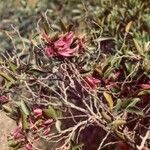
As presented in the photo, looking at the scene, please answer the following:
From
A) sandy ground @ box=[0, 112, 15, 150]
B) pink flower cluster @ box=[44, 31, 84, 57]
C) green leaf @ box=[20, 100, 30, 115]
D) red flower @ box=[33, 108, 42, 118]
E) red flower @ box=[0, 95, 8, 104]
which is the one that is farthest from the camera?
sandy ground @ box=[0, 112, 15, 150]

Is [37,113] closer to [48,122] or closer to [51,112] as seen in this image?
[48,122]

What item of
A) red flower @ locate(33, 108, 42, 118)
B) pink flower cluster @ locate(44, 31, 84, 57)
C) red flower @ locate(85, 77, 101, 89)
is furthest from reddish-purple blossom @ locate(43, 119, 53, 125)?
pink flower cluster @ locate(44, 31, 84, 57)

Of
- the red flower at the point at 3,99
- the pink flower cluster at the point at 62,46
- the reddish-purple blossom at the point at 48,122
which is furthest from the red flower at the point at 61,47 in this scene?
the red flower at the point at 3,99

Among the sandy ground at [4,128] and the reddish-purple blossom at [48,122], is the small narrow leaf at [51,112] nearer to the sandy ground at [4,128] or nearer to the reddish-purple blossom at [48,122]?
the reddish-purple blossom at [48,122]

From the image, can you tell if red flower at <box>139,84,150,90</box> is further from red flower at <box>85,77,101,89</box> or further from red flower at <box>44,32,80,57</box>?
red flower at <box>44,32,80,57</box>

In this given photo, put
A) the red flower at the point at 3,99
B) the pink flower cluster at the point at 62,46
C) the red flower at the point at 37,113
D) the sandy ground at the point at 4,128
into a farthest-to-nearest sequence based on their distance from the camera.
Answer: the sandy ground at the point at 4,128 < the red flower at the point at 3,99 < the red flower at the point at 37,113 < the pink flower cluster at the point at 62,46

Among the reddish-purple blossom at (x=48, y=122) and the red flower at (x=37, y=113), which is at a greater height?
the red flower at (x=37, y=113)

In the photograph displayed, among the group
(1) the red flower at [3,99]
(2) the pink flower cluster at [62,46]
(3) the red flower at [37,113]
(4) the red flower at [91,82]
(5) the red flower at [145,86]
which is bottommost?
(5) the red flower at [145,86]

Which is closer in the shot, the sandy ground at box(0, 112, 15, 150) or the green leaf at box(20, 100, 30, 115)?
the green leaf at box(20, 100, 30, 115)
